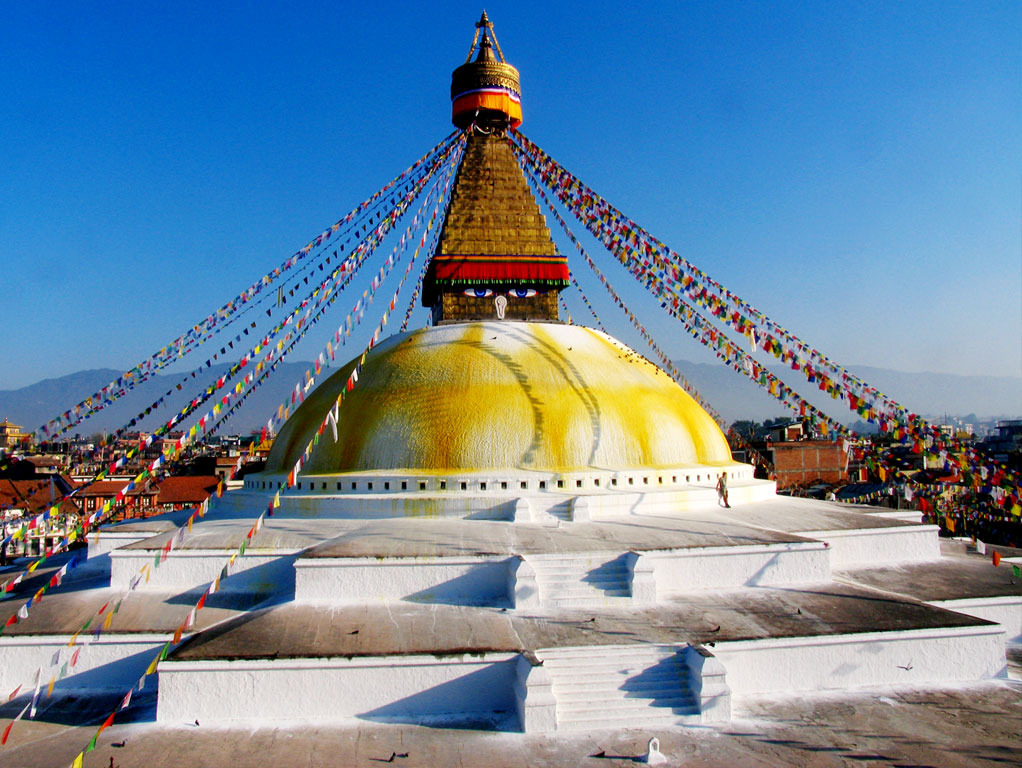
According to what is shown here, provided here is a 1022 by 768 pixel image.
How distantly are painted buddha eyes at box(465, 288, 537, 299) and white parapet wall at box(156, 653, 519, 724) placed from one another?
7.84m

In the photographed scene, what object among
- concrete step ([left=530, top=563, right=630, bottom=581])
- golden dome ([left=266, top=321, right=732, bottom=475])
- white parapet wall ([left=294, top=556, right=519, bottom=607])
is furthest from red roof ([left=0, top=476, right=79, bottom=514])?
concrete step ([left=530, top=563, right=630, bottom=581])

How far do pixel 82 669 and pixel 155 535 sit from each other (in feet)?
9.61

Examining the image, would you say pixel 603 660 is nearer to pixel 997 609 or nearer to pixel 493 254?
pixel 997 609

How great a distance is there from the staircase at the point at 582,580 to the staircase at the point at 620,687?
1.20 meters

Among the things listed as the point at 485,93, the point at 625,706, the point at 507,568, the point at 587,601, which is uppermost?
the point at 485,93

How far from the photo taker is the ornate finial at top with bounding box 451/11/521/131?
1456 centimetres

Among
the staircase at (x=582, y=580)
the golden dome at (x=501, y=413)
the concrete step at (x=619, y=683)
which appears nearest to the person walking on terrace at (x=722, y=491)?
the golden dome at (x=501, y=413)

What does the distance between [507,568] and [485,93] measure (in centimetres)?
1003

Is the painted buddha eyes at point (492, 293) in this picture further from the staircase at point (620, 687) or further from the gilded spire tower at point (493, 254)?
the staircase at point (620, 687)

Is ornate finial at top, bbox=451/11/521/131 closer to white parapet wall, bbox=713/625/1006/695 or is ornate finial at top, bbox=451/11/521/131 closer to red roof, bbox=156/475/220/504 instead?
white parapet wall, bbox=713/625/1006/695

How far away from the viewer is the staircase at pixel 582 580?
27.0 ft

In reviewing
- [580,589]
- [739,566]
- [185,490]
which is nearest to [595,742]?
[580,589]

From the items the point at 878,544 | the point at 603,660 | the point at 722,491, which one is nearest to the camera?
the point at 603,660

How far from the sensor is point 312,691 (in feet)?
22.2
